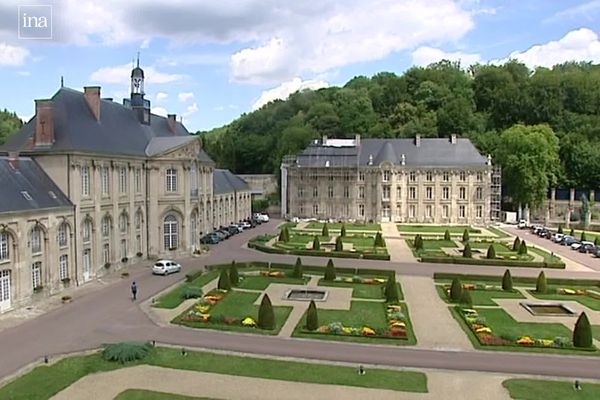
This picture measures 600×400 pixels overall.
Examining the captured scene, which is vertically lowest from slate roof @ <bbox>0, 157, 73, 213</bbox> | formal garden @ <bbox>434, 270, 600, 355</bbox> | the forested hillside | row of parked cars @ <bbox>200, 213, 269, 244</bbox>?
formal garden @ <bbox>434, 270, 600, 355</bbox>

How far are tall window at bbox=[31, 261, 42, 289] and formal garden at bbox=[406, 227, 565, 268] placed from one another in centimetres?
2978

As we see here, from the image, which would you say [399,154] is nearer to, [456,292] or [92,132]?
[456,292]

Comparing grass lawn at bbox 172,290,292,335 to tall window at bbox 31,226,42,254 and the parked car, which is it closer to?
the parked car

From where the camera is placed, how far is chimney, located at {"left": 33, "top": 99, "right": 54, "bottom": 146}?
37188mm

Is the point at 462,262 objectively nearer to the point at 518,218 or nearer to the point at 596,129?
the point at 518,218

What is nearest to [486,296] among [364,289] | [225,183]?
[364,289]

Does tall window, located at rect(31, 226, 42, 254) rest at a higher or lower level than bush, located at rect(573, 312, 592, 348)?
higher

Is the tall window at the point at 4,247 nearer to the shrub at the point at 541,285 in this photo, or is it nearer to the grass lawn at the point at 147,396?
the grass lawn at the point at 147,396

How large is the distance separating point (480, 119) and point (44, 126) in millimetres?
82956

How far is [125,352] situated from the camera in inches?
869

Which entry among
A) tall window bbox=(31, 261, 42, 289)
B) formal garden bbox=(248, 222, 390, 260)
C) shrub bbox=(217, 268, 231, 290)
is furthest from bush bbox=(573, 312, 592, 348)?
tall window bbox=(31, 261, 42, 289)

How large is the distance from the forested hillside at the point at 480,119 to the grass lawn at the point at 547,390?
63.6 metres

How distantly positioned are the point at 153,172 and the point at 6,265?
18117mm

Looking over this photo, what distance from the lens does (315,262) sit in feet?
153
